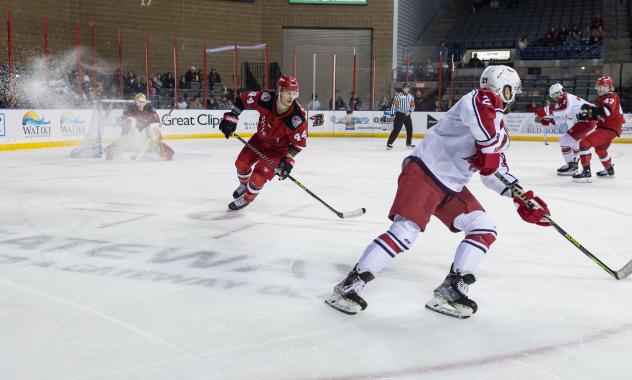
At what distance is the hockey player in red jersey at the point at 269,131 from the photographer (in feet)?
15.6

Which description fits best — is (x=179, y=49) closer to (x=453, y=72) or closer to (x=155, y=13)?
(x=155, y=13)

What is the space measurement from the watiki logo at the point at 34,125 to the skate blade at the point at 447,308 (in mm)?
10263

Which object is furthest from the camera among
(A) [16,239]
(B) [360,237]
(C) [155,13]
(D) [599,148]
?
(C) [155,13]

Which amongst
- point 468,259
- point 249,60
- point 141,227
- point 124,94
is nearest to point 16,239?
point 141,227

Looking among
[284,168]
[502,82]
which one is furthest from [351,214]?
[502,82]

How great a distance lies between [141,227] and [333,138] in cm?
1193

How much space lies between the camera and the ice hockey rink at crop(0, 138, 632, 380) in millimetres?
2160

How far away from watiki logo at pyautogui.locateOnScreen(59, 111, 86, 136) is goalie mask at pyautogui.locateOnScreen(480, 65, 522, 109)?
1078 cm

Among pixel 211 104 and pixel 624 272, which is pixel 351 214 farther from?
pixel 211 104

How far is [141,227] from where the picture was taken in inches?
177

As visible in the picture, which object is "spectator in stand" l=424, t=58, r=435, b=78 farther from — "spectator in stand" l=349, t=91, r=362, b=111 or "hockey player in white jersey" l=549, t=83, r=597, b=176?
"hockey player in white jersey" l=549, t=83, r=597, b=176

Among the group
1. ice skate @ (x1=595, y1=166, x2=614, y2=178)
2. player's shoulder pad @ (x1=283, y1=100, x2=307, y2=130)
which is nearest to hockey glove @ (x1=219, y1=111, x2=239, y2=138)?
player's shoulder pad @ (x1=283, y1=100, x2=307, y2=130)

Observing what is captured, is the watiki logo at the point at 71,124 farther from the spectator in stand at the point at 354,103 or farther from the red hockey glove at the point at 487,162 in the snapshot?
the red hockey glove at the point at 487,162

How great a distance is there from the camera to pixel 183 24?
19406 mm
